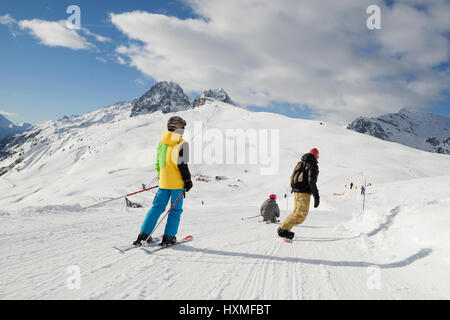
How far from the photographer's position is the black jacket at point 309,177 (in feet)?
17.0

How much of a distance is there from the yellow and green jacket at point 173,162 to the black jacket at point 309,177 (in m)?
2.41

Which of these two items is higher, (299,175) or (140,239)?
(299,175)

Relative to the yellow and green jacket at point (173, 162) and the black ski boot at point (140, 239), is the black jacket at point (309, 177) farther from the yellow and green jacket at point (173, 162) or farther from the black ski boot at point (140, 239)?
the black ski boot at point (140, 239)

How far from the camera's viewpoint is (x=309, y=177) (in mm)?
5191

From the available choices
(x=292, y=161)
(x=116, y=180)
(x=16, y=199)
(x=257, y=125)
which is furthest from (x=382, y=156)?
(x=16, y=199)

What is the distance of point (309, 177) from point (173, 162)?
2732 mm
